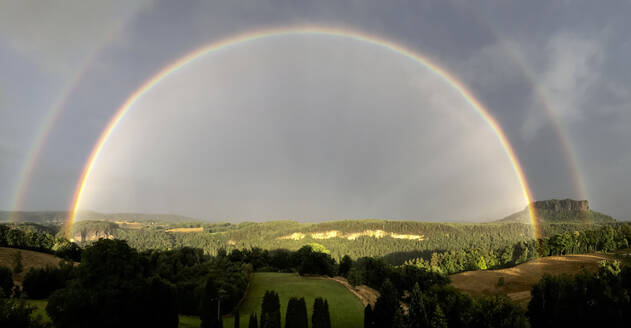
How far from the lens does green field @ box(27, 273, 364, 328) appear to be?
5609cm

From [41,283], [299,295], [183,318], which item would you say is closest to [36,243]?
[41,283]

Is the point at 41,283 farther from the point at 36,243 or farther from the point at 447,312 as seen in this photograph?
the point at 36,243

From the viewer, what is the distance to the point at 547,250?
14038 cm

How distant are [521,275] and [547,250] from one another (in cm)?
4812

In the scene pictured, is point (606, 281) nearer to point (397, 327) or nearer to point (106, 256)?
point (397, 327)

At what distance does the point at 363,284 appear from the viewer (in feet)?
Result: 323

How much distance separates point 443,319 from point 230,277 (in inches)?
1814

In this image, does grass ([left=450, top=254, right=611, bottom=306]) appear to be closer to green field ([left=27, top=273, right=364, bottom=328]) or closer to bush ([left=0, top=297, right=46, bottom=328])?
green field ([left=27, top=273, right=364, bottom=328])

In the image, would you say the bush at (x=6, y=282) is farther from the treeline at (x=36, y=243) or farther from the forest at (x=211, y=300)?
the treeline at (x=36, y=243)

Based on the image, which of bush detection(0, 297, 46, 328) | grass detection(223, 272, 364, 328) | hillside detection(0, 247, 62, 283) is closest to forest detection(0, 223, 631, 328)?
bush detection(0, 297, 46, 328)

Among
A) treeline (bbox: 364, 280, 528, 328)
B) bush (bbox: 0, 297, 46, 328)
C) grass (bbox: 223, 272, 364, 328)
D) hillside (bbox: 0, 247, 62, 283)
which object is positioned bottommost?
grass (bbox: 223, 272, 364, 328)

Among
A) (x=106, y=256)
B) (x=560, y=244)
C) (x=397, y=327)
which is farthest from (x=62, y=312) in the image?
(x=560, y=244)

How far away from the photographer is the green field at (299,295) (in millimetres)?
56094

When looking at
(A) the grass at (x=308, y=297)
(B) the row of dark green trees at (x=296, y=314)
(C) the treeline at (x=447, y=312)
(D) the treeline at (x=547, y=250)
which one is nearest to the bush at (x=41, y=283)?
(A) the grass at (x=308, y=297)
